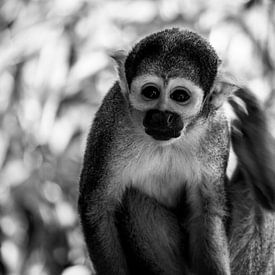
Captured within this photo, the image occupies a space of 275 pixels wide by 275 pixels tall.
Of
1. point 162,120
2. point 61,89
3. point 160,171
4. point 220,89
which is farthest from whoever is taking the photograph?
point 61,89

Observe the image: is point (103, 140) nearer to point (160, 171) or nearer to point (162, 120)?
point (160, 171)

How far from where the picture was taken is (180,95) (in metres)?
4.12

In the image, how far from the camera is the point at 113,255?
448 centimetres

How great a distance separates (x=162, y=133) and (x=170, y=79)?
314mm

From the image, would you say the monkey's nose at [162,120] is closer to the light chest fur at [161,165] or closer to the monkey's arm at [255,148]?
the light chest fur at [161,165]

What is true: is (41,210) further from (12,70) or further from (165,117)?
(165,117)

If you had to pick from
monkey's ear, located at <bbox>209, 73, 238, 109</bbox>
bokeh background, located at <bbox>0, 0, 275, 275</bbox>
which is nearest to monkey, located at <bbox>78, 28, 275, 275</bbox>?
monkey's ear, located at <bbox>209, 73, 238, 109</bbox>

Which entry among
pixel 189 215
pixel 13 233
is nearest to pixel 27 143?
pixel 13 233

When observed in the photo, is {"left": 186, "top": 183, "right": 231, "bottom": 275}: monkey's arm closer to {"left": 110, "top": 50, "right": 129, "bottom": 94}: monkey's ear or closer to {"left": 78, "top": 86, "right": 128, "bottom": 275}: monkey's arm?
{"left": 78, "top": 86, "right": 128, "bottom": 275}: monkey's arm

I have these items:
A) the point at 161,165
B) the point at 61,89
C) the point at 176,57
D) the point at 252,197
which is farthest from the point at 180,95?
the point at 61,89

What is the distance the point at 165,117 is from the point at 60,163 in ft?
8.61

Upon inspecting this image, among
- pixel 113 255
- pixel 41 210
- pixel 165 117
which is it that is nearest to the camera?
pixel 165 117

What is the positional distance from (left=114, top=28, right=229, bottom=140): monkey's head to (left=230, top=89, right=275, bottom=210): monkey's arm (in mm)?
710

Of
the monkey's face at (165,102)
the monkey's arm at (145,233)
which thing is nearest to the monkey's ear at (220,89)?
the monkey's face at (165,102)
